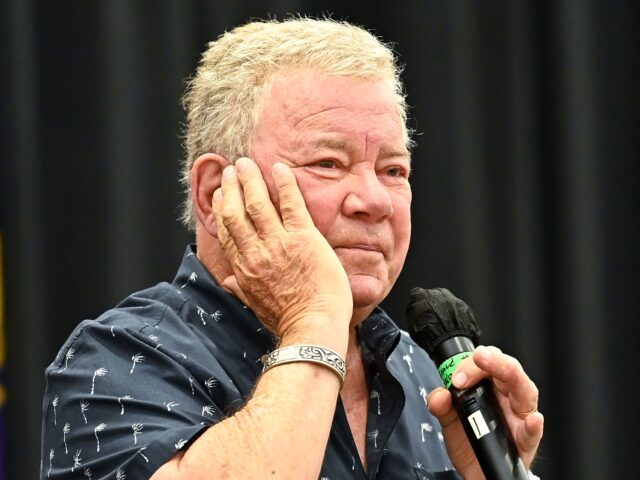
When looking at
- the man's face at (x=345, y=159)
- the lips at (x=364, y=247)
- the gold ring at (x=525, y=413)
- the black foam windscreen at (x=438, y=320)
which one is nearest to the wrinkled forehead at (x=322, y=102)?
the man's face at (x=345, y=159)

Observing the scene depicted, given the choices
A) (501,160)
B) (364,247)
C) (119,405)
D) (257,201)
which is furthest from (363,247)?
(501,160)

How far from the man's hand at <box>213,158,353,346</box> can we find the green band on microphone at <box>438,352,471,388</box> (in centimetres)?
22

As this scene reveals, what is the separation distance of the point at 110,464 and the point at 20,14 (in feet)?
5.66

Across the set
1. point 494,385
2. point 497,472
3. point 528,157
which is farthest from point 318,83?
point 528,157

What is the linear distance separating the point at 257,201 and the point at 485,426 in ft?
1.70

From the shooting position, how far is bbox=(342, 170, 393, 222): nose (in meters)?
1.78

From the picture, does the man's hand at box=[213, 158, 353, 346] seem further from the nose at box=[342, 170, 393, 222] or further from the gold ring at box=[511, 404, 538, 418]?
the gold ring at box=[511, 404, 538, 418]

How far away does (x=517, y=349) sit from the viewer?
324cm

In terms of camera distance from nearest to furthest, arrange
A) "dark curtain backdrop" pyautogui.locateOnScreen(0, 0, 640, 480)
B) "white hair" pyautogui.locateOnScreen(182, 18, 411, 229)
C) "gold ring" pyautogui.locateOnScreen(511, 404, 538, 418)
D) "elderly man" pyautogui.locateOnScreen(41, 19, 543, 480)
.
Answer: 1. "elderly man" pyautogui.locateOnScreen(41, 19, 543, 480)
2. "gold ring" pyautogui.locateOnScreen(511, 404, 538, 418)
3. "white hair" pyautogui.locateOnScreen(182, 18, 411, 229)
4. "dark curtain backdrop" pyautogui.locateOnScreen(0, 0, 640, 480)

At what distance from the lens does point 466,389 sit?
1657mm

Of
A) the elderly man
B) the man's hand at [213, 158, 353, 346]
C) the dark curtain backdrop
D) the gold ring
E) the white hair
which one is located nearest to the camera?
the elderly man

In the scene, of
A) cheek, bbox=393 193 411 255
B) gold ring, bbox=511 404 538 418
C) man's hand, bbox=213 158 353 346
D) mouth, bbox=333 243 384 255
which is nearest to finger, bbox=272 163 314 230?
man's hand, bbox=213 158 353 346

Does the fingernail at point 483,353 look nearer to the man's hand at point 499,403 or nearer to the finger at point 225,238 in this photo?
the man's hand at point 499,403

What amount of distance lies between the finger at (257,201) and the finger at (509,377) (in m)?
0.39
